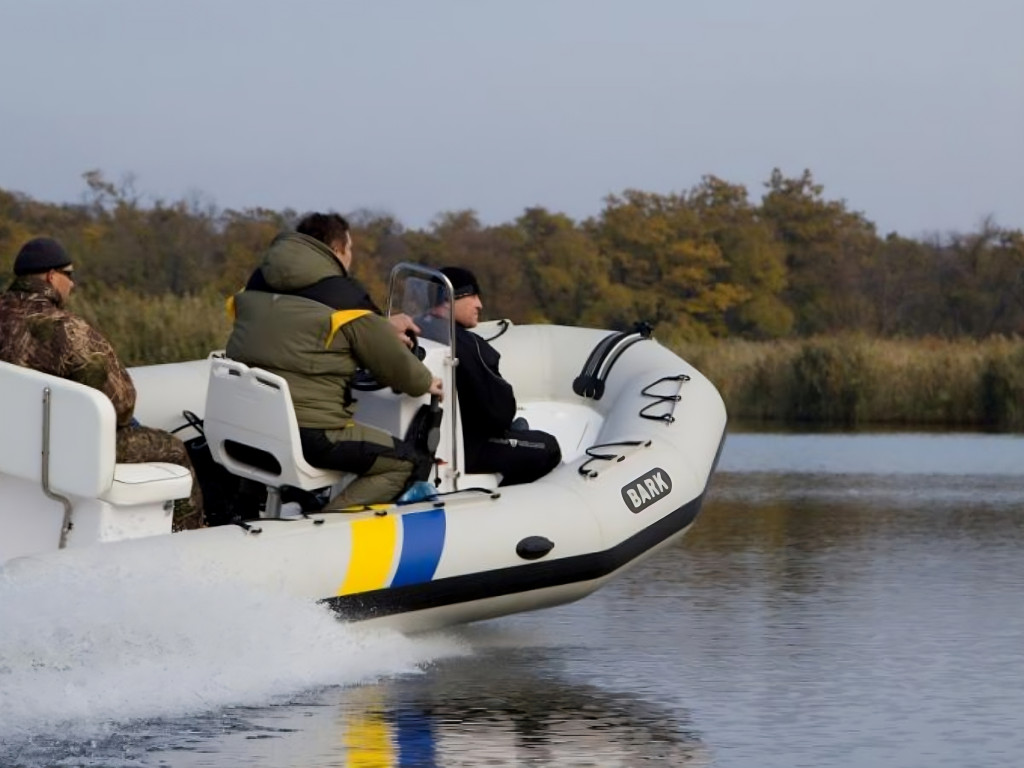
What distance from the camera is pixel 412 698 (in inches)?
274

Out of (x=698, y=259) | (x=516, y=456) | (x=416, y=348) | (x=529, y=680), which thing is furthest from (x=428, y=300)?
(x=698, y=259)

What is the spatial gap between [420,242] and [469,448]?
1775 inches

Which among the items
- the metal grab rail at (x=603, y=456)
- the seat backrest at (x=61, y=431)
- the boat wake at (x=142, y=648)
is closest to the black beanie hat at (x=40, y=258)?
the seat backrest at (x=61, y=431)

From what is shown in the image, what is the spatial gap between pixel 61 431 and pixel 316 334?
1.17 meters

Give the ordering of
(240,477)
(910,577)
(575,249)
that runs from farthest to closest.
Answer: (575,249) → (910,577) → (240,477)

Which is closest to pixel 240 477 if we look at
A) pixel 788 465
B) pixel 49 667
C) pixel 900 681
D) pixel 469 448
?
pixel 469 448

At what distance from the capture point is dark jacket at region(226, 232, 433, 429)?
7.86 meters

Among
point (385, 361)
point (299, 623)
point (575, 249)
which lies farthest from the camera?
point (575, 249)

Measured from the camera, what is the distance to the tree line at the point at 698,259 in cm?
4822

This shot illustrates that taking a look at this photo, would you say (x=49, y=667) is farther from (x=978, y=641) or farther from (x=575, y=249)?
(x=575, y=249)

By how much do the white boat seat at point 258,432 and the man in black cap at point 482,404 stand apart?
737 millimetres

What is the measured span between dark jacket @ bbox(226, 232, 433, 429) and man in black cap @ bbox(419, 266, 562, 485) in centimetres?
59

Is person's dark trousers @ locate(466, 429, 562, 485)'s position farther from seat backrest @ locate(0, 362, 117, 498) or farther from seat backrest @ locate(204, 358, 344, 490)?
seat backrest @ locate(0, 362, 117, 498)

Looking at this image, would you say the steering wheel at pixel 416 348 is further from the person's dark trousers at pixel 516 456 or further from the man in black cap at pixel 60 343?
the man in black cap at pixel 60 343
